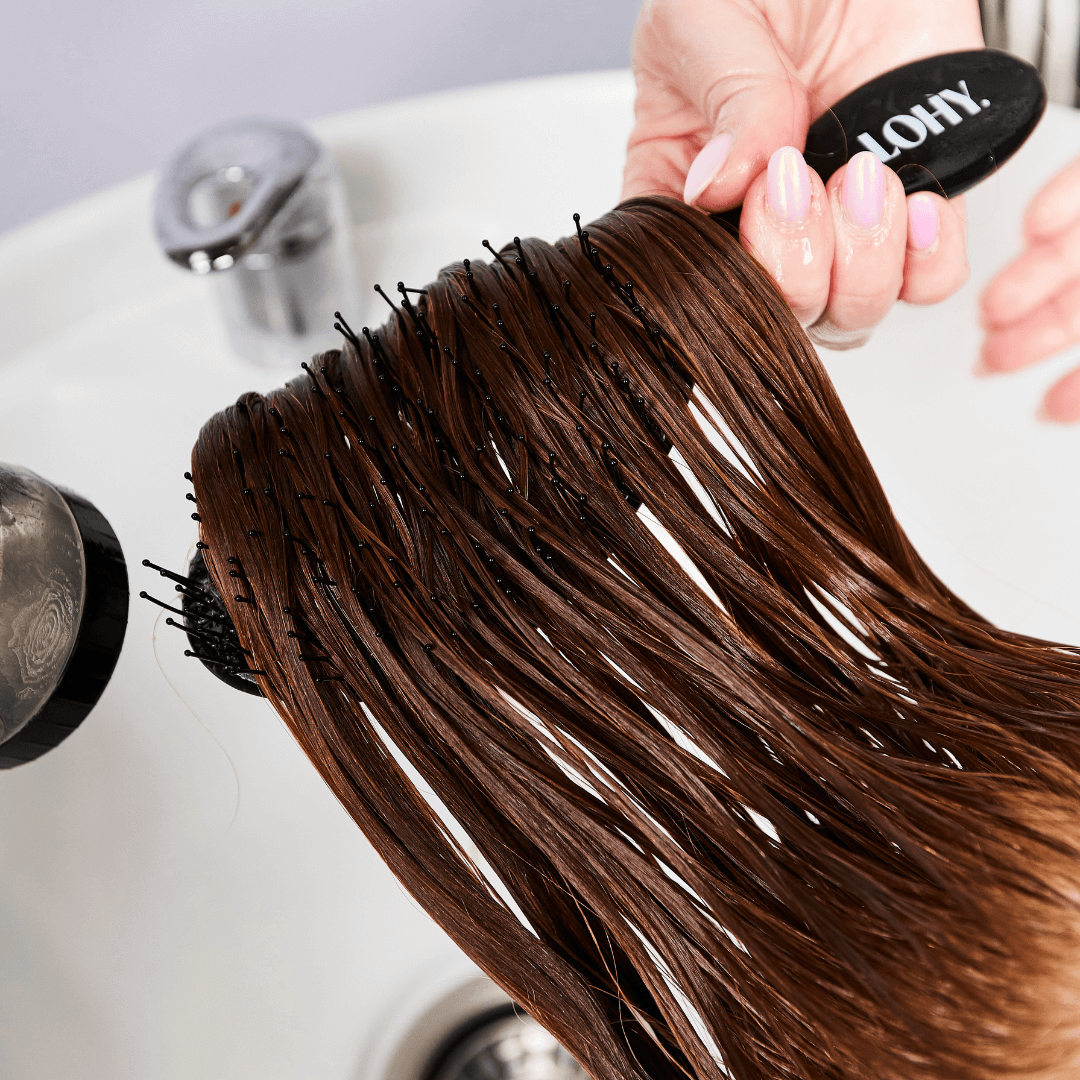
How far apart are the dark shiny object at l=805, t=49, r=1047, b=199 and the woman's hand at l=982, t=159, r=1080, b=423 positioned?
167mm

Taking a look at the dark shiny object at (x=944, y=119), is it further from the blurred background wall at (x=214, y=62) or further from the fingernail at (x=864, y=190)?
the blurred background wall at (x=214, y=62)

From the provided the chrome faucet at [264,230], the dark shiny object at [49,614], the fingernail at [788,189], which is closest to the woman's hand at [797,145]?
the fingernail at [788,189]

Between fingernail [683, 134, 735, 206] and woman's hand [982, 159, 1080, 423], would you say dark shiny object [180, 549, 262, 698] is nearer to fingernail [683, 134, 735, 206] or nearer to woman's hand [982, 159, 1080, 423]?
fingernail [683, 134, 735, 206]

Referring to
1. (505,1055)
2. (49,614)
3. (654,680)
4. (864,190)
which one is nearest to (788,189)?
(864,190)

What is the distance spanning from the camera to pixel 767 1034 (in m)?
0.29

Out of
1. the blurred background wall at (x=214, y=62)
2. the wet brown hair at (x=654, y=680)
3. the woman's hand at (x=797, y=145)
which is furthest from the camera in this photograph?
the blurred background wall at (x=214, y=62)

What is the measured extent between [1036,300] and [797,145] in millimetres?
225

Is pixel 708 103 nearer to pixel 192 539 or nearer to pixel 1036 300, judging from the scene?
pixel 1036 300

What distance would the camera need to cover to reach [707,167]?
395 mm

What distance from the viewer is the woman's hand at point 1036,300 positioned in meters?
0.54

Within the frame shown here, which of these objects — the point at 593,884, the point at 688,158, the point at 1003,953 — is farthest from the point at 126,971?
the point at 688,158

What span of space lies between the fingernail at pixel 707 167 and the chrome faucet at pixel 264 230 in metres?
0.22

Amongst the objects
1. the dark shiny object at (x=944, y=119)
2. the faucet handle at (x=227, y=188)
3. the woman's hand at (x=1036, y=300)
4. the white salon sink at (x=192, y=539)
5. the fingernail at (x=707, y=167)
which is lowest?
the white salon sink at (x=192, y=539)

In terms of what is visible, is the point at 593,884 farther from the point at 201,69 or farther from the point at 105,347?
the point at 201,69
